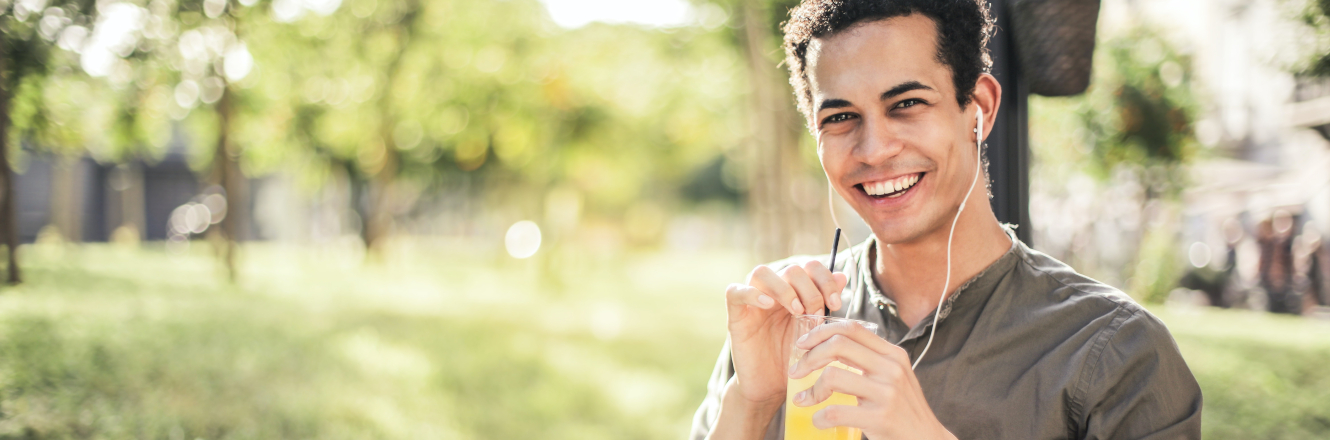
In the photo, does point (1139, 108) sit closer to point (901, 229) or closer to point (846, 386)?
point (901, 229)

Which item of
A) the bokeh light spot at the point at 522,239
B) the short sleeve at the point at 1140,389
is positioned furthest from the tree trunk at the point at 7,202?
Answer: the bokeh light spot at the point at 522,239

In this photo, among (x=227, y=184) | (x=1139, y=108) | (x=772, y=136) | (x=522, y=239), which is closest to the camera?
(x=227, y=184)

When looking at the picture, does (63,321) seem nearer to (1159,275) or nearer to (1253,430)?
(1253,430)

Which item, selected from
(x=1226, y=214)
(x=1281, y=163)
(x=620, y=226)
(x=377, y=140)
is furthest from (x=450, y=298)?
(x=620, y=226)

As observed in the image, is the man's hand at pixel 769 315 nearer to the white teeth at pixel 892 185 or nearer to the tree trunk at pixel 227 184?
the white teeth at pixel 892 185

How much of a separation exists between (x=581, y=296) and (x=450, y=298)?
131 inches

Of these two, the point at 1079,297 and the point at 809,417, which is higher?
the point at 1079,297

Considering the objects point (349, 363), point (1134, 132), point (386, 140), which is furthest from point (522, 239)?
point (1134, 132)

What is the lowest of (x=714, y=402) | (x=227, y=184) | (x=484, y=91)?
(x=714, y=402)

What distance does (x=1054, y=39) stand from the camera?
2391 millimetres

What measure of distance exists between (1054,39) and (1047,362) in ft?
4.00

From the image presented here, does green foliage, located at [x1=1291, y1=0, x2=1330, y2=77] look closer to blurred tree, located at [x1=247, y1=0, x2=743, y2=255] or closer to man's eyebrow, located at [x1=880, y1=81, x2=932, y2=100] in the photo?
man's eyebrow, located at [x1=880, y1=81, x2=932, y2=100]

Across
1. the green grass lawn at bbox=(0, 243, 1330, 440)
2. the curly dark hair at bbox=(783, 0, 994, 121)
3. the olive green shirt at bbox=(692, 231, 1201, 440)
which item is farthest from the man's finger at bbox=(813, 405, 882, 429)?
the green grass lawn at bbox=(0, 243, 1330, 440)

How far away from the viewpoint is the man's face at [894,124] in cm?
171
